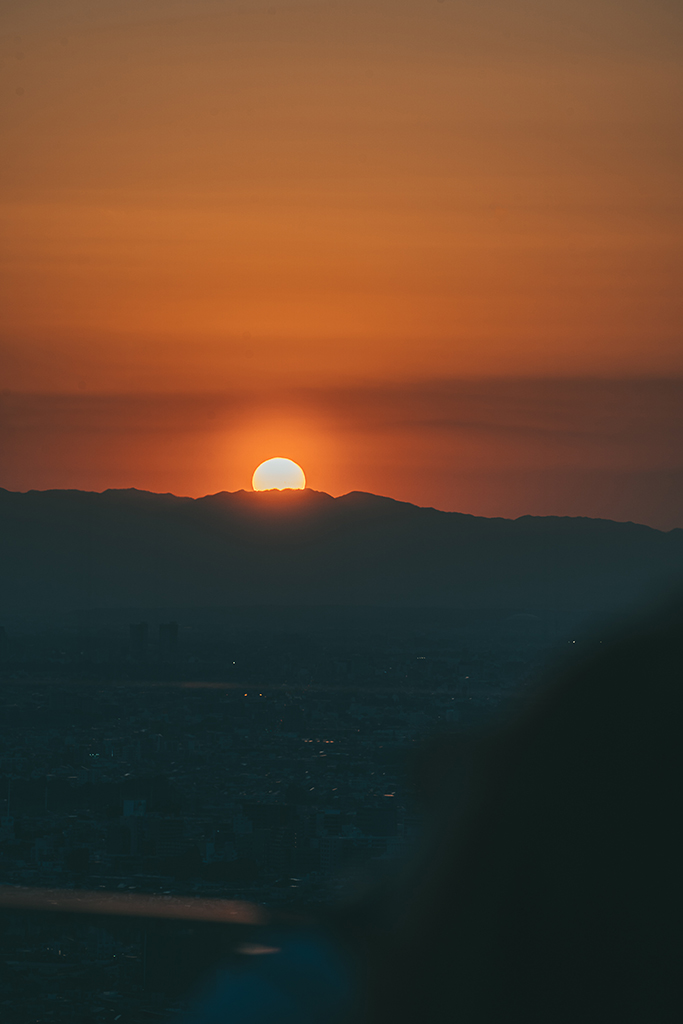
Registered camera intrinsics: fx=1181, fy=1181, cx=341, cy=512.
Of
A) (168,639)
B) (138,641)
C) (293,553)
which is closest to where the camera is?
(138,641)

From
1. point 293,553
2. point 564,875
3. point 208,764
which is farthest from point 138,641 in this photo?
point 564,875

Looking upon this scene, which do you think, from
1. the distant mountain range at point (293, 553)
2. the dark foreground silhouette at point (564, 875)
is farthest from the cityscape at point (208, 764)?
the distant mountain range at point (293, 553)

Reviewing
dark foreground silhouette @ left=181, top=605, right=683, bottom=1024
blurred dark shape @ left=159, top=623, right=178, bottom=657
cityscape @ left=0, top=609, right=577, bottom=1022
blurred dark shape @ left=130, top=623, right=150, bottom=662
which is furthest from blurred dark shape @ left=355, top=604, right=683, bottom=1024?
blurred dark shape @ left=159, top=623, right=178, bottom=657

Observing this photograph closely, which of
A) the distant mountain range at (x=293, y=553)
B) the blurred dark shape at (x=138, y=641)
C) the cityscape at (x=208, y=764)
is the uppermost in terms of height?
the distant mountain range at (x=293, y=553)

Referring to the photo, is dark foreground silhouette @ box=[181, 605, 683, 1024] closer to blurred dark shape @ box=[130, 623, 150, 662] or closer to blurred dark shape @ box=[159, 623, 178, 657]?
blurred dark shape @ box=[130, 623, 150, 662]

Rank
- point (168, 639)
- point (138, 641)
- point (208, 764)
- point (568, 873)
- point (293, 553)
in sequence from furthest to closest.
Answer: point (293, 553) → point (168, 639) → point (138, 641) → point (208, 764) → point (568, 873)

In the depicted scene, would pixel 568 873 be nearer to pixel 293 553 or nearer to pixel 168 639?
pixel 168 639

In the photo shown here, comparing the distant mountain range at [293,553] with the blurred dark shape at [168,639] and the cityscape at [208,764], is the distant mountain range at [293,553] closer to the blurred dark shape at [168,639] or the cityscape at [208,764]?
the cityscape at [208,764]
